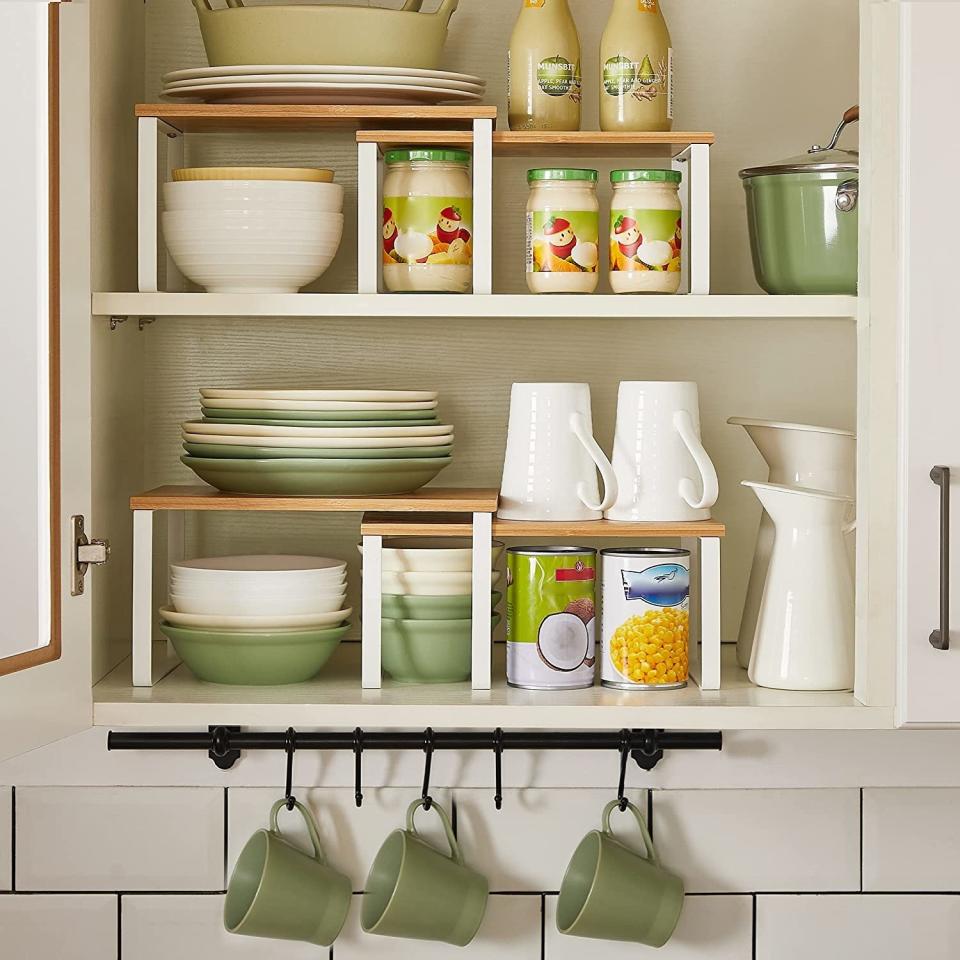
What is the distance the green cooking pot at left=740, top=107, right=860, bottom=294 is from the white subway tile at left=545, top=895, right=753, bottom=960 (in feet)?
2.21

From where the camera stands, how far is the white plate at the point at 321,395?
1175mm

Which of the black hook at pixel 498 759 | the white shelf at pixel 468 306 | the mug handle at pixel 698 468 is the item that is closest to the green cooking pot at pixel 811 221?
the white shelf at pixel 468 306

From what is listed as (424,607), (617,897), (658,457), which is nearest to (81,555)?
(424,607)

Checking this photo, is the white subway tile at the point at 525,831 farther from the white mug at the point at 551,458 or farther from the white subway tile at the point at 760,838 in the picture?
the white mug at the point at 551,458

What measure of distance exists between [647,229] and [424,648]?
0.44 m

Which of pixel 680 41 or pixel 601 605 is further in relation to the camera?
pixel 680 41

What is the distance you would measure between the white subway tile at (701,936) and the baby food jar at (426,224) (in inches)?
27.2

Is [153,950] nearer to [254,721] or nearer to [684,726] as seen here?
[254,721]

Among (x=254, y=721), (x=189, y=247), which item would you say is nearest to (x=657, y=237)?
(x=189, y=247)

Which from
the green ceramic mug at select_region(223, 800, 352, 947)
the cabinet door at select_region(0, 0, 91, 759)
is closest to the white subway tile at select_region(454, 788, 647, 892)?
the green ceramic mug at select_region(223, 800, 352, 947)

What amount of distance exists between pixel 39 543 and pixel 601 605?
1.69ft

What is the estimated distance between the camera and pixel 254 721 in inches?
43.6

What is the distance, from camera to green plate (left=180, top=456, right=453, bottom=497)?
3.83 feet

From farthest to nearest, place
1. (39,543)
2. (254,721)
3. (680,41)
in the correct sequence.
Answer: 1. (680,41)
2. (254,721)
3. (39,543)
